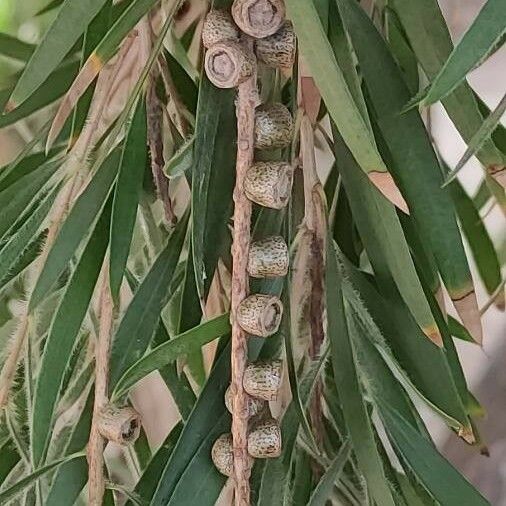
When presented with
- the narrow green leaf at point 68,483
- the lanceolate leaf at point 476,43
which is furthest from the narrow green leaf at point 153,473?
the lanceolate leaf at point 476,43

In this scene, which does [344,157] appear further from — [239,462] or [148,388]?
[148,388]

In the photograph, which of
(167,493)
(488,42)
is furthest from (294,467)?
(488,42)

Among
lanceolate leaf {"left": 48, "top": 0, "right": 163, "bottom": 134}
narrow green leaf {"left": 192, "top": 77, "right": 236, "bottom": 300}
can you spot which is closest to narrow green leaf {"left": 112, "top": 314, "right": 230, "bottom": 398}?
narrow green leaf {"left": 192, "top": 77, "right": 236, "bottom": 300}

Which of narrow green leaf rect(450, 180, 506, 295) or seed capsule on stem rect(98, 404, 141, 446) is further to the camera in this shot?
narrow green leaf rect(450, 180, 506, 295)

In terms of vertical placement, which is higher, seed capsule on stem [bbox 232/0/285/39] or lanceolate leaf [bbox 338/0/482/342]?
seed capsule on stem [bbox 232/0/285/39]

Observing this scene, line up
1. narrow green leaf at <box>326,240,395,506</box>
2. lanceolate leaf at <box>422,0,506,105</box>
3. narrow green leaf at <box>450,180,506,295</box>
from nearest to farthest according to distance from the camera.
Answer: lanceolate leaf at <box>422,0,506,105</box> < narrow green leaf at <box>326,240,395,506</box> < narrow green leaf at <box>450,180,506,295</box>

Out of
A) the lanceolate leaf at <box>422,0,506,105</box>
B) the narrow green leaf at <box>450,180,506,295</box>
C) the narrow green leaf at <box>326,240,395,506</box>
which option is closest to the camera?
the lanceolate leaf at <box>422,0,506,105</box>

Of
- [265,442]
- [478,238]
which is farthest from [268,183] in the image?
[478,238]

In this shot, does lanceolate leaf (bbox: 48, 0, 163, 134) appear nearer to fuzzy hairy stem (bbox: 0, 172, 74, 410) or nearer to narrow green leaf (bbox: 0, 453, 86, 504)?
fuzzy hairy stem (bbox: 0, 172, 74, 410)
